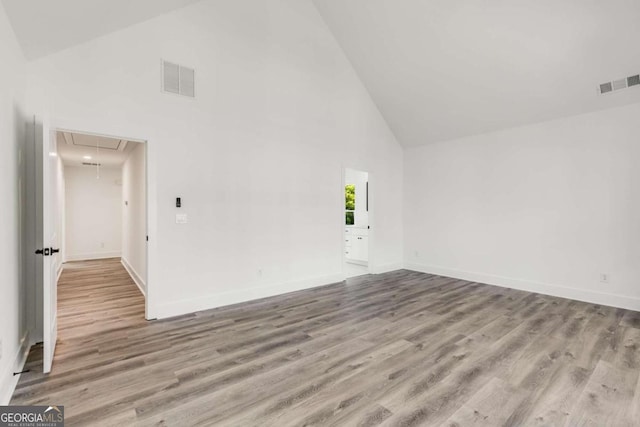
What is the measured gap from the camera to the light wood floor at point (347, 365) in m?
1.95

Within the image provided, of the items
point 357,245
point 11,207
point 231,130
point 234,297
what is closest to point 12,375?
point 11,207

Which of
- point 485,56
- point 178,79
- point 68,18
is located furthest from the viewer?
point 485,56

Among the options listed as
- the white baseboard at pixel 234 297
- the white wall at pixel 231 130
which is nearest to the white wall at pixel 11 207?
the white wall at pixel 231 130

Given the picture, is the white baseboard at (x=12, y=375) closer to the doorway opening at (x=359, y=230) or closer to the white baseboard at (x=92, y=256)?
the doorway opening at (x=359, y=230)

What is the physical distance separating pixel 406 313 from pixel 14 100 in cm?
444

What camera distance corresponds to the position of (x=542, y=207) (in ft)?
15.9

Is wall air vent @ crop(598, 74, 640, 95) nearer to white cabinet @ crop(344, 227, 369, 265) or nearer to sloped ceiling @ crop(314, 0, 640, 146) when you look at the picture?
sloped ceiling @ crop(314, 0, 640, 146)

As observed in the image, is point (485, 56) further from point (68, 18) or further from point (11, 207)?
point (11, 207)

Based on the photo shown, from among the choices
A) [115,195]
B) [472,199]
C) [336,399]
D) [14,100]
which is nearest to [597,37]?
[472,199]

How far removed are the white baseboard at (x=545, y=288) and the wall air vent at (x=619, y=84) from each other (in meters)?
2.81

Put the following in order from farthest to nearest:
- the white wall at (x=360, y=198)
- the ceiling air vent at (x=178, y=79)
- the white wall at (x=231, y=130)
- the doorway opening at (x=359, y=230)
Result: 1. the white wall at (x=360, y=198)
2. the doorway opening at (x=359, y=230)
3. the ceiling air vent at (x=178, y=79)
4. the white wall at (x=231, y=130)

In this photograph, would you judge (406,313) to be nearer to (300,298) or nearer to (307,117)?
(300,298)

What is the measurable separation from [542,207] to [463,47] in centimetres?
282

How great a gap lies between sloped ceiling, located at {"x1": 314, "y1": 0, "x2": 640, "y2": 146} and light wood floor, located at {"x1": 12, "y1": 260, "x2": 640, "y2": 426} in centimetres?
309
